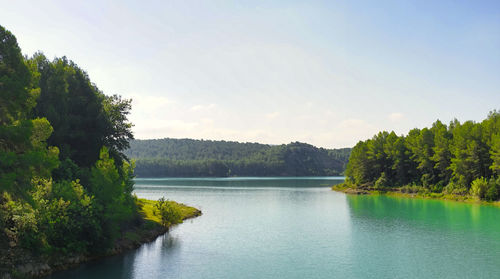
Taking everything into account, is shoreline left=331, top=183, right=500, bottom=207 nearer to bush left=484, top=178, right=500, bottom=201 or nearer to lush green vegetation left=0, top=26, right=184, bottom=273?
bush left=484, top=178, right=500, bottom=201

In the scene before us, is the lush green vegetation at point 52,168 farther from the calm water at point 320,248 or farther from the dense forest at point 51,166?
the calm water at point 320,248

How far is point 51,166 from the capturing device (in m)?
30.0

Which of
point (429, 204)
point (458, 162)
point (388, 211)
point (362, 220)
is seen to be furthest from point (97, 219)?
point (458, 162)

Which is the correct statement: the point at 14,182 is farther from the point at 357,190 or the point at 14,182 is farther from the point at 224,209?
the point at 357,190

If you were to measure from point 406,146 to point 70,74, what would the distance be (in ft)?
364

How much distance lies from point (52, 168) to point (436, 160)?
108883 millimetres

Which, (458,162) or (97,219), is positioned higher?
(458,162)

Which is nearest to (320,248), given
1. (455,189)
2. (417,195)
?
(455,189)

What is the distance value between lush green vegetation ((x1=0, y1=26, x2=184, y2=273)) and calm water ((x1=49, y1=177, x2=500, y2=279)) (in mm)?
3665

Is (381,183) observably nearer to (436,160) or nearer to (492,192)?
(436,160)

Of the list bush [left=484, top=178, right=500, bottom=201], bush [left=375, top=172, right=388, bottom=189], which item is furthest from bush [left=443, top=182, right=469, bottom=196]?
bush [left=375, top=172, right=388, bottom=189]

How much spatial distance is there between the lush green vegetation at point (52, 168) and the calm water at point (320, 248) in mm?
3665

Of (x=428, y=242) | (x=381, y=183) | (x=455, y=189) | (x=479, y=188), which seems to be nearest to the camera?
(x=428, y=242)

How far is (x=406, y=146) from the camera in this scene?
133 meters
